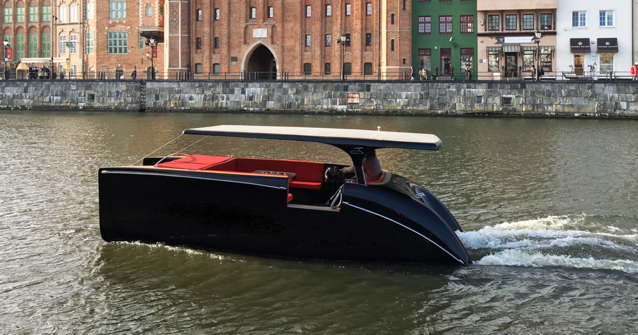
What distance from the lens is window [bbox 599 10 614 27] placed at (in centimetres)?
7425

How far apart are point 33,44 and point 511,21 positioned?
6825 centimetres

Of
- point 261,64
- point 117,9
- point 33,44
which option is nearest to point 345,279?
point 261,64

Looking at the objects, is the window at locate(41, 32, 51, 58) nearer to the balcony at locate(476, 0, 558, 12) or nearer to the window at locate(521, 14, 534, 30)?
the balcony at locate(476, 0, 558, 12)

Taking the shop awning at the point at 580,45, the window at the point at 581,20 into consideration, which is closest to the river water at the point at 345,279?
the shop awning at the point at 580,45

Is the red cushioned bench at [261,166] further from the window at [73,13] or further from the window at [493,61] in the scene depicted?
the window at [73,13]

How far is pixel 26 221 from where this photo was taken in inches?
760

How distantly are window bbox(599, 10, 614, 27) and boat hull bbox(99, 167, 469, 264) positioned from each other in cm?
6547

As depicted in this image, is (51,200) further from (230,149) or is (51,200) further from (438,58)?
(438,58)

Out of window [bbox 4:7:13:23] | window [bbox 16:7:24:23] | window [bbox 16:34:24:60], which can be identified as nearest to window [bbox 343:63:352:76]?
window [bbox 16:34:24:60]

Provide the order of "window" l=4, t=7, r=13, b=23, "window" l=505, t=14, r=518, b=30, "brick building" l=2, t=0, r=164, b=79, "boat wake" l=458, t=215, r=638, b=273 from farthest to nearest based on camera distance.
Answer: "window" l=4, t=7, r=13, b=23 < "brick building" l=2, t=0, r=164, b=79 < "window" l=505, t=14, r=518, b=30 < "boat wake" l=458, t=215, r=638, b=273

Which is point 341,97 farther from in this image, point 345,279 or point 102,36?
point 345,279

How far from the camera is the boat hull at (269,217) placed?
14.6 meters

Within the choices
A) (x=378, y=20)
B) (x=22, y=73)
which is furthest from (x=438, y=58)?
(x=22, y=73)

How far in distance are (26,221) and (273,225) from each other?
25.6 ft
